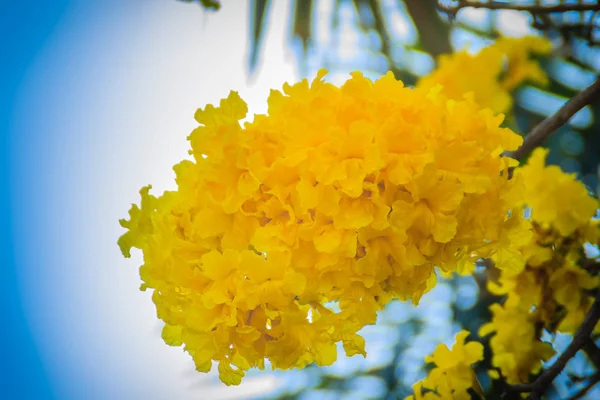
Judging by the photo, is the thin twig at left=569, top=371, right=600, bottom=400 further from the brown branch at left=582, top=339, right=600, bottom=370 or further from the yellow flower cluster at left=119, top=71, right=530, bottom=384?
the yellow flower cluster at left=119, top=71, right=530, bottom=384

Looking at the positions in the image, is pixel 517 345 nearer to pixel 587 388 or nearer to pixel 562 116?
pixel 587 388

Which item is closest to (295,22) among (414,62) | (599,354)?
(414,62)

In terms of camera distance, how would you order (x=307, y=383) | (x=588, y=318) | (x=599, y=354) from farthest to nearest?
(x=307, y=383) → (x=599, y=354) → (x=588, y=318)

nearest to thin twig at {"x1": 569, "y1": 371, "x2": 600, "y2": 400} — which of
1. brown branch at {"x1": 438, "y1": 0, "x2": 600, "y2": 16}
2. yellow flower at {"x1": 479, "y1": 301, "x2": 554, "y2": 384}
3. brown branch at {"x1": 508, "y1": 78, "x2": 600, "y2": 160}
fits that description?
yellow flower at {"x1": 479, "y1": 301, "x2": 554, "y2": 384}

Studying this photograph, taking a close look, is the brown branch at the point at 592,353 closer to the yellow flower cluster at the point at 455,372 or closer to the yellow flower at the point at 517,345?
the yellow flower at the point at 517,345

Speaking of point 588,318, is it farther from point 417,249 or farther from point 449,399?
point 417,249

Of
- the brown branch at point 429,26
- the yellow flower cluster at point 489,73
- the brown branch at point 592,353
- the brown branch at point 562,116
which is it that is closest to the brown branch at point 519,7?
the brown branch at point 562,116
